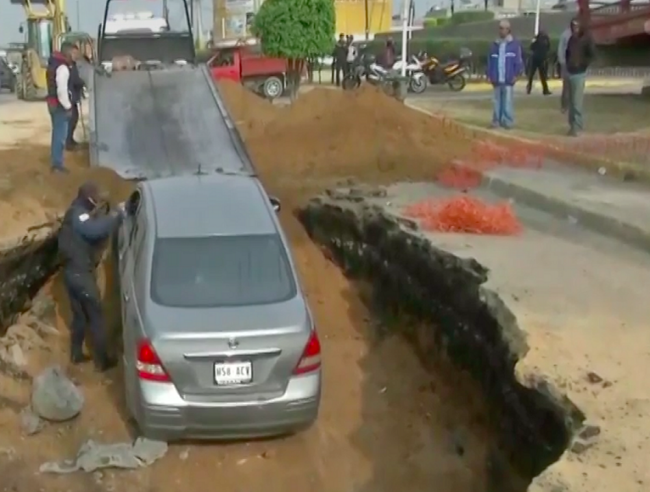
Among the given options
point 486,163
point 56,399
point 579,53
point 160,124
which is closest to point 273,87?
point 160,124

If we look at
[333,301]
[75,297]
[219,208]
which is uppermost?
[219,208]

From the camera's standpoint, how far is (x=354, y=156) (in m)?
18.4

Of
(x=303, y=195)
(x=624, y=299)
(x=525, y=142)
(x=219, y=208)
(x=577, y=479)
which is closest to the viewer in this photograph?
(x=577, y=479)

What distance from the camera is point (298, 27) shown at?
29469 mm

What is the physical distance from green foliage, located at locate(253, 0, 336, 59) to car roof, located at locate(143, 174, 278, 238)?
784 inches

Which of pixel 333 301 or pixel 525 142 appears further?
pixel 525 142

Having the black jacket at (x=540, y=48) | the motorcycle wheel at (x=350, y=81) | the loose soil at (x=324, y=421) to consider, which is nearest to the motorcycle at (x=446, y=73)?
the motorcycle wheel at (x=350, y=81)

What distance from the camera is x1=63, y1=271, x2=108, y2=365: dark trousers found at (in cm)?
1057

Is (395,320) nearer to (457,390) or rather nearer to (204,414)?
(457,390)

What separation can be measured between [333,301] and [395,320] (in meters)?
1.06

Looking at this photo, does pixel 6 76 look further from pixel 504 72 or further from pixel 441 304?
pixel 441 304

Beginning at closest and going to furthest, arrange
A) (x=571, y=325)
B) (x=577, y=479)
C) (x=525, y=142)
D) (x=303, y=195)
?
(x=577, y=479) < (x=571, y=325) < (x=303, y=195) < (x=525, y=142)

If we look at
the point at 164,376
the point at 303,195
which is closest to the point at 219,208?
the point at 164,376

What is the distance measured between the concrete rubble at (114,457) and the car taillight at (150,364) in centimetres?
80
